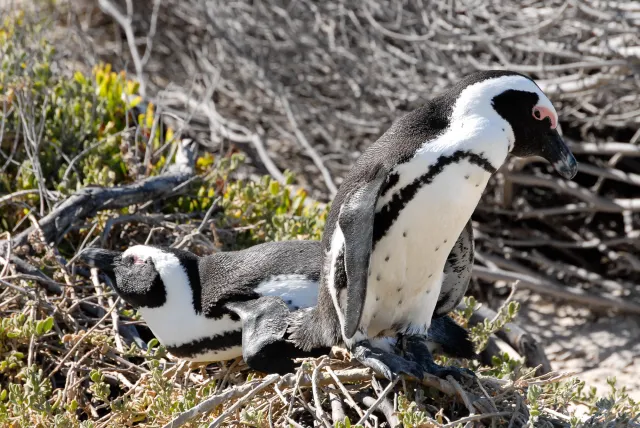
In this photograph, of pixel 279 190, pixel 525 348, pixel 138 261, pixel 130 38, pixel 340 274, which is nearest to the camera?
pixel 340 274

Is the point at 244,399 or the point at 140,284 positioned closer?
the point at 244,399

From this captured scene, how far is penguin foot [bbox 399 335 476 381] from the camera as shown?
6.97 ft

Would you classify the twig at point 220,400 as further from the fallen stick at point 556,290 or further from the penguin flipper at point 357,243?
the fallen stick at point 556,290

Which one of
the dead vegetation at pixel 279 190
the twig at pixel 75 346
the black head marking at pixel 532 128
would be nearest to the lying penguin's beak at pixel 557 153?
the black head marking at pixel 532 128

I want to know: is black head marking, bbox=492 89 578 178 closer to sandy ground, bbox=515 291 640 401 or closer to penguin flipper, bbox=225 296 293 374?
penguin flipper, bbox=225 296 293 374

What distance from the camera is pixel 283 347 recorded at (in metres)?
2.19

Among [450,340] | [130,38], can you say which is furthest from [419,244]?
[130,38]

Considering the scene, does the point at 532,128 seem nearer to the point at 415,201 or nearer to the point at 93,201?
the point at 415,201

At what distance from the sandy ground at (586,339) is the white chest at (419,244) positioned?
2.41m

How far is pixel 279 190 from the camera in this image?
3709mm

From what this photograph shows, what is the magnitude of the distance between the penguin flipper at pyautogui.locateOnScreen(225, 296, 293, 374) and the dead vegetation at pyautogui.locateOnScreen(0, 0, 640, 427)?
0.09 metres

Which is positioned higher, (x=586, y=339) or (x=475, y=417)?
(x=475, y=417)

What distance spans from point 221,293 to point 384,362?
53 centimetres

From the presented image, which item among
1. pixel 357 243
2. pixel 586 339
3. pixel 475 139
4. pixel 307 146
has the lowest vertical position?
pixel 586 339
